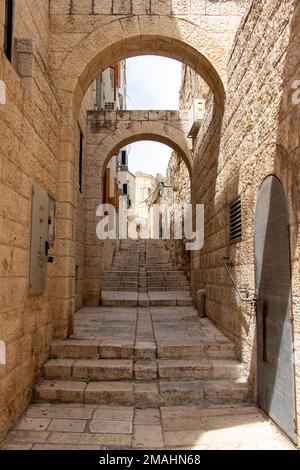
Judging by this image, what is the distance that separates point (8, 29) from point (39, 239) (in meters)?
1.96

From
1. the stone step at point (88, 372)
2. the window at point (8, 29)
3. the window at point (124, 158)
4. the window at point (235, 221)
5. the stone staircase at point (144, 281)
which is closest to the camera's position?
the window at point (8, 29)

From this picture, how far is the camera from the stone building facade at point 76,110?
2807mm

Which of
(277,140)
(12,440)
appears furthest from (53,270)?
(277,140)

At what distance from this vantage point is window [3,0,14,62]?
3.38m

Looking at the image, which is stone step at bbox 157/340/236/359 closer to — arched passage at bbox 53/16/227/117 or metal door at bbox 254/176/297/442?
metal door at bbox 254/176/297/442

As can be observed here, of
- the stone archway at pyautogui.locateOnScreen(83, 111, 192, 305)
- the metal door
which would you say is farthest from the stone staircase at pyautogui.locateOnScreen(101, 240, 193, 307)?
the metal door

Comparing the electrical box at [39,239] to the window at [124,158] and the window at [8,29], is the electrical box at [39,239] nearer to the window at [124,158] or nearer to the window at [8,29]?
the window at [8,29]

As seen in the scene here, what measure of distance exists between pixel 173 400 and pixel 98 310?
165 inches

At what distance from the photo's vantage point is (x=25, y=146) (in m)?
3.26

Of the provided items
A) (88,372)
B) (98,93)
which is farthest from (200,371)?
(98,93)

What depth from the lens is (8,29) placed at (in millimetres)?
3449

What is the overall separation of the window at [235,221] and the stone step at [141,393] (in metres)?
1.54

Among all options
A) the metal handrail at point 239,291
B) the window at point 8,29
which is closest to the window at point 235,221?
the metal handrail at point 239,291
